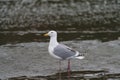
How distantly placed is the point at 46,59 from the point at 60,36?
3.80 metres

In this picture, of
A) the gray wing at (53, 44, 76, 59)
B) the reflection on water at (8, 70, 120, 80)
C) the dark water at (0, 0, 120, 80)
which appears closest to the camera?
the reflection on water at (8, 70, 120, 80)

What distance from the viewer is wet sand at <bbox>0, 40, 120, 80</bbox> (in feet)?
44.6

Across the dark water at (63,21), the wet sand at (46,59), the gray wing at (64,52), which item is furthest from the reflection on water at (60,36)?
the gray wing at (64,52)

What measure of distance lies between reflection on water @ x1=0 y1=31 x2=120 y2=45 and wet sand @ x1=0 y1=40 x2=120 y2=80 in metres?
0.63

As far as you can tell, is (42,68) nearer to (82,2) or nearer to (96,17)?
(96,17)

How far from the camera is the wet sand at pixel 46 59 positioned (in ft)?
44.6

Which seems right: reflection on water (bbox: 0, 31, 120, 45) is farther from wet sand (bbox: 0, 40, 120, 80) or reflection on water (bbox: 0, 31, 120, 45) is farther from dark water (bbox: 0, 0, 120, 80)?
wet sand (bbox: 0, 40, 120, 80)

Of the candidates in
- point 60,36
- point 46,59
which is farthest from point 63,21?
point 46,59

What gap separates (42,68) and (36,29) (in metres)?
6.57

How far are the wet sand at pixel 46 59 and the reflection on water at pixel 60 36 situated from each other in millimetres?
634

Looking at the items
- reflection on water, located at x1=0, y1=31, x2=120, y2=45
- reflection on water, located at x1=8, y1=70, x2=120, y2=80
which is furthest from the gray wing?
reflection on water, located at x1=0, y1=31, x2=120, y2=45

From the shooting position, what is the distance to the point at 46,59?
15078 mm

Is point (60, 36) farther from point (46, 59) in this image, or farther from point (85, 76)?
point (85, 76)

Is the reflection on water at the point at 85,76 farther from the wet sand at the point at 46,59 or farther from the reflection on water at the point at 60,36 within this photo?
the reflection on water at the point at 60,36
